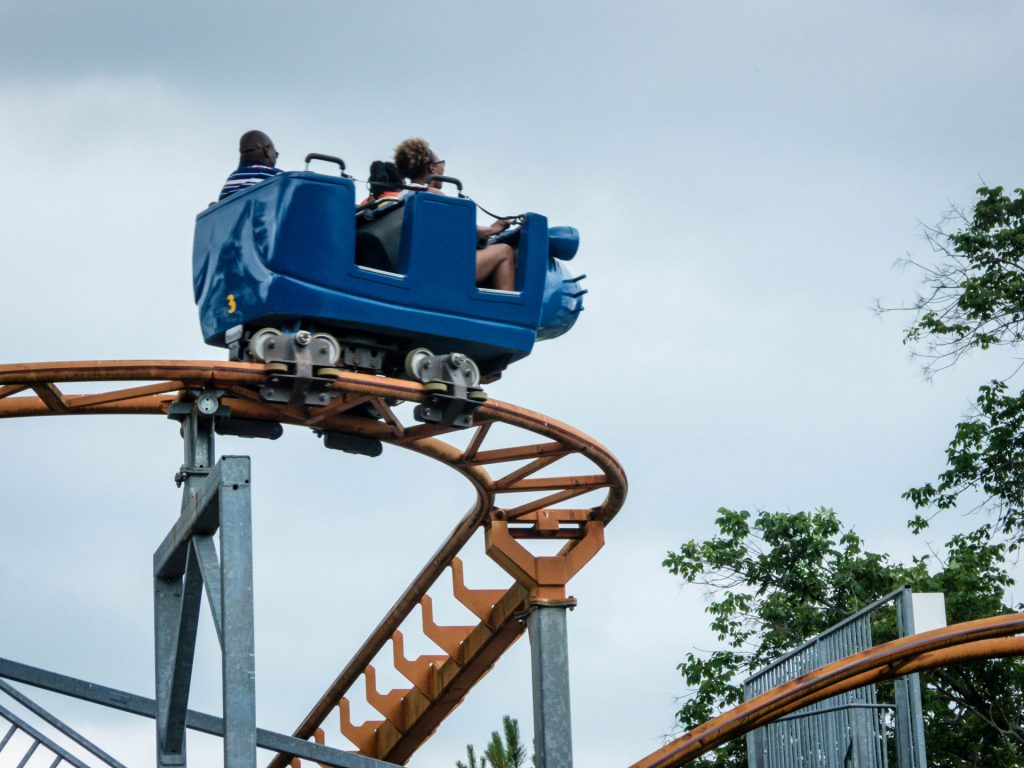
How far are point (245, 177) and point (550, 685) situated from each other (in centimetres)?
352

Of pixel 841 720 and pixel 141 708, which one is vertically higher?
pixel 141 708

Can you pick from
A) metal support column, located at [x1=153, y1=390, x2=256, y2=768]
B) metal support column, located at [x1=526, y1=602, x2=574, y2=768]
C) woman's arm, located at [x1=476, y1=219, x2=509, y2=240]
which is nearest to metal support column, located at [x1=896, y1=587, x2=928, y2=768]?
metal support column, located at [x1=526, y1=602, x2=574, y2=768]

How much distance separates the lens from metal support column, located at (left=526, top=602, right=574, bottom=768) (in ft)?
34.4

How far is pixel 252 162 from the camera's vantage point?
952 centimetres

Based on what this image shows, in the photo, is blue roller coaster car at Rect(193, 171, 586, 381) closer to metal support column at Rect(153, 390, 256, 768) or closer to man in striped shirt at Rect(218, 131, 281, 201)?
man in striped shirt at Rect(218, 131, 281, 201)

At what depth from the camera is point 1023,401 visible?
17.3 metres

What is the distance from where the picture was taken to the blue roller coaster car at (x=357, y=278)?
8836 millimetres

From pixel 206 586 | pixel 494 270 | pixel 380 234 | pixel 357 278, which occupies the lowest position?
pixel 206 586

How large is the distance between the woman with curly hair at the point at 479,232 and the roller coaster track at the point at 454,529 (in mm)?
671

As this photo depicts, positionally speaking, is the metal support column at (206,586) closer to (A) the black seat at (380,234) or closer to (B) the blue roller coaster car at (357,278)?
(B) the blue roller coaster car at (357,278)

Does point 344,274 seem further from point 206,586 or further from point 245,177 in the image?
point 206,586

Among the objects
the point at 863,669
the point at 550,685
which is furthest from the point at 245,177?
the point at 863,669

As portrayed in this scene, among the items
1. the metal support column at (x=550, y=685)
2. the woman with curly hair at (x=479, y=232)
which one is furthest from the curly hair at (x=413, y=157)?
the metal support column at (x=550, y=685)

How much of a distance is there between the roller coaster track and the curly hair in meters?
1.19
